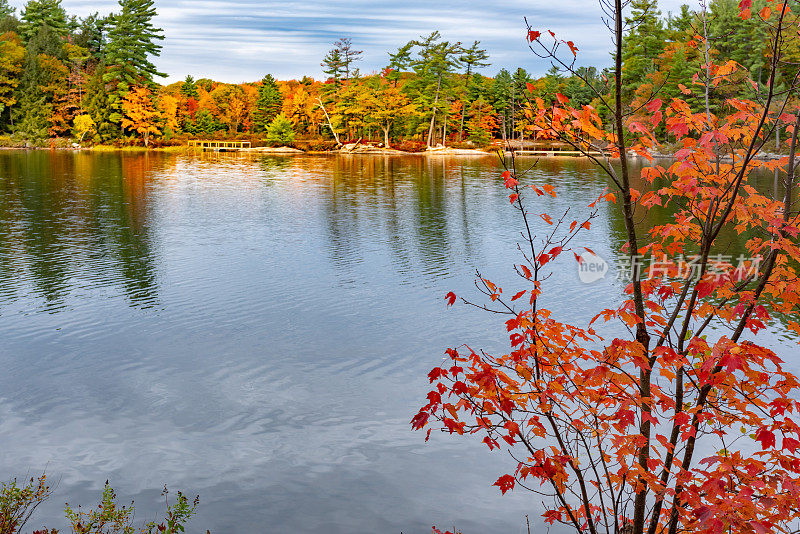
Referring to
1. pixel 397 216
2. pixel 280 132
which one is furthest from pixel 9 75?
pixel 397 216

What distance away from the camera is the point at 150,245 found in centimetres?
1414

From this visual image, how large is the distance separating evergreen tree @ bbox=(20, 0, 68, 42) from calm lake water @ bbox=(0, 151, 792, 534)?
50.4 metres

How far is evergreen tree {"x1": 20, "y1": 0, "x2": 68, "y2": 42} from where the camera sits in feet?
192

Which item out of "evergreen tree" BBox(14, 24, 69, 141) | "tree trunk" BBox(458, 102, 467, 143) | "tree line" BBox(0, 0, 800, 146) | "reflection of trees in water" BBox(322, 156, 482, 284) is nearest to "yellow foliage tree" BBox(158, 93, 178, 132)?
"tree line" BBox(0, 0, 800, 146)

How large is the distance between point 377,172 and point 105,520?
30487 millimetres

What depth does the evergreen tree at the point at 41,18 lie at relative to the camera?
58625 millimetres

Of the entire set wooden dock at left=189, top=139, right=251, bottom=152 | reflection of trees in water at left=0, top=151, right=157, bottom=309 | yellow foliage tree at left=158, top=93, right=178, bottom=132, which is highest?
yellow foliage tree at left=158, top=93, right=178, bottom=132

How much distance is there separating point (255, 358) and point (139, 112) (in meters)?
49.9

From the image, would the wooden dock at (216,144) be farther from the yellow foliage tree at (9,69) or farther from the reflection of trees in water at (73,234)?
the reflection of trees in water at (73,234)

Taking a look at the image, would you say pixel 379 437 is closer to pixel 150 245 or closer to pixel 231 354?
pixel 231 354

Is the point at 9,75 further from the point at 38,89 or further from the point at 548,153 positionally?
the point at 548,153

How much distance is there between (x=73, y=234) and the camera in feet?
49.2

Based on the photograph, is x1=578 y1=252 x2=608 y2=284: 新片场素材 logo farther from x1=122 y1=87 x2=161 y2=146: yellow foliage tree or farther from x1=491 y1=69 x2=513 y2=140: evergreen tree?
x1=122 y1=87 x2=161 y2=146: yellow foliage tree

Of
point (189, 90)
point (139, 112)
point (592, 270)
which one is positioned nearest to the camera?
point (592, 270)
